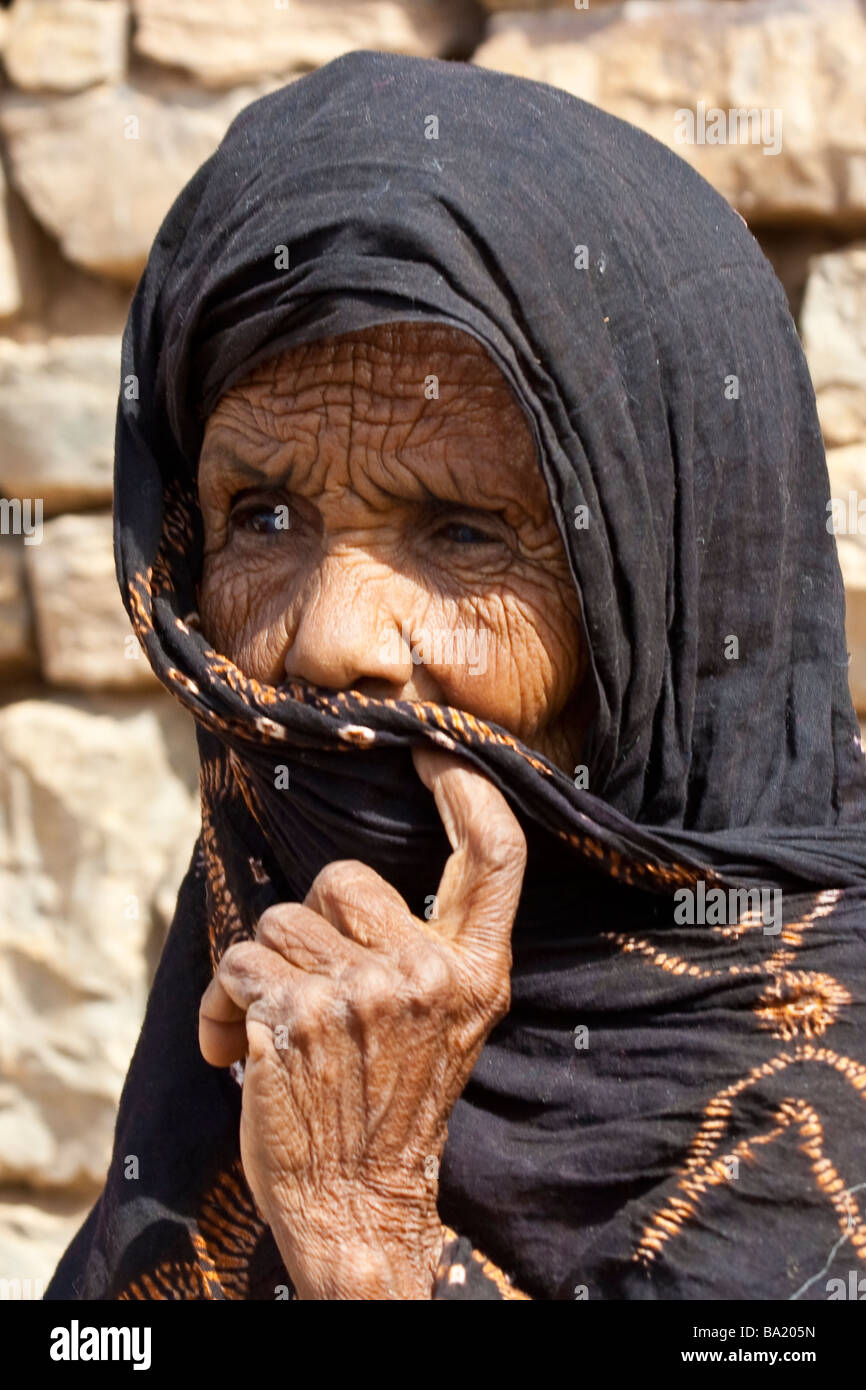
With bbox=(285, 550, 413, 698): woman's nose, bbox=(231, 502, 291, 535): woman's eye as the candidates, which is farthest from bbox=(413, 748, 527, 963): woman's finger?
bbox=(231, 502, 291, 535): woman's eye

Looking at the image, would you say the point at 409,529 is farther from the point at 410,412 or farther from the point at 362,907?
the point at 362,907

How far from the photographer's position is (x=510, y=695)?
58.7 inches

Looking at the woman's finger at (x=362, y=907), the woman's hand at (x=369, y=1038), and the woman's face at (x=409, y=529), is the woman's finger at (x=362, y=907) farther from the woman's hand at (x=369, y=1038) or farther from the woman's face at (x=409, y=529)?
the woman's face at (x=409, y=529)

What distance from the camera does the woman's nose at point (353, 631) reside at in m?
1.42

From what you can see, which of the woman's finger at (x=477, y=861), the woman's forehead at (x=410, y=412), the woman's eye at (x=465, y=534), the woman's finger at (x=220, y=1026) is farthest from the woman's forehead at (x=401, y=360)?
the woman's finger at (x=220, y=1026)

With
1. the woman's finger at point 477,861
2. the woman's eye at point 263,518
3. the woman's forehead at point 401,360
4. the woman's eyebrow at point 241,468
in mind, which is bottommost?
the woman's finger at point 477,861

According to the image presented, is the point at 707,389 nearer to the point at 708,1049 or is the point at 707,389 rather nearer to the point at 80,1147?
the point at 708,1049

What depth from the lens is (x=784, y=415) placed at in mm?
1608

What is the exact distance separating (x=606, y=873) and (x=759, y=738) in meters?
0.25

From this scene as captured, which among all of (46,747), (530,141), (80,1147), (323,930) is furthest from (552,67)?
(80,1147)

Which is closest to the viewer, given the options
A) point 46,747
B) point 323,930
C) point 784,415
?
point 323,930

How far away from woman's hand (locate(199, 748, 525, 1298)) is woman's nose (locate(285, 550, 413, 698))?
113 mm

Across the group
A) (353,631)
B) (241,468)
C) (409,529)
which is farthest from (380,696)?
(241,468)

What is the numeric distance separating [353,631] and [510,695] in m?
0.18
